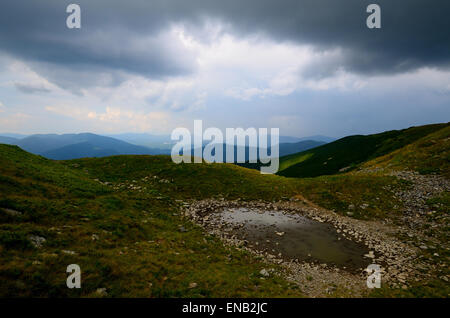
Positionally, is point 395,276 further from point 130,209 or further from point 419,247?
point 130,209

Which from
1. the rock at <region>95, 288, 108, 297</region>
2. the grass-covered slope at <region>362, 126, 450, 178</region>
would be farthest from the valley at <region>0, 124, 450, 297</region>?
the grass-covered slope at <region>362, 126, 450, 178</region>

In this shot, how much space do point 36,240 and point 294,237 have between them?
18.2 m

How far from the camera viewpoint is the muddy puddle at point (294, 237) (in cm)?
1473

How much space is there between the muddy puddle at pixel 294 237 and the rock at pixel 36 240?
13570 millimetres

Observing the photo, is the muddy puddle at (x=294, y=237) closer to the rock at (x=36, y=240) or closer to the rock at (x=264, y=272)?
the rock at (x=264, y=272)

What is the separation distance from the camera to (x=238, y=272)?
12227 millimetres

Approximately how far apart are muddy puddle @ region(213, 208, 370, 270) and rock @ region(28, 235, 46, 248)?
13570 millimetres

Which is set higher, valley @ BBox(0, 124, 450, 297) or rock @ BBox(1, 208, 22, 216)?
rock @ BBox(1, 208, 22, 216)

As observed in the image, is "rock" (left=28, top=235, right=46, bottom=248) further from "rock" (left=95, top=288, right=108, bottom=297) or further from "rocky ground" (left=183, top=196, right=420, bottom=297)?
"rocky ground" (left=183, top=196, right=420, bottom=297)

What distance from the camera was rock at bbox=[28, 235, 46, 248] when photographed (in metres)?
Answer: 10.6

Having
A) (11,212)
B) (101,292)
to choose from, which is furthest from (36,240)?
(101,292)

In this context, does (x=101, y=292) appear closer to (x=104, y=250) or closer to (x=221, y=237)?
(x=104, y=250)
